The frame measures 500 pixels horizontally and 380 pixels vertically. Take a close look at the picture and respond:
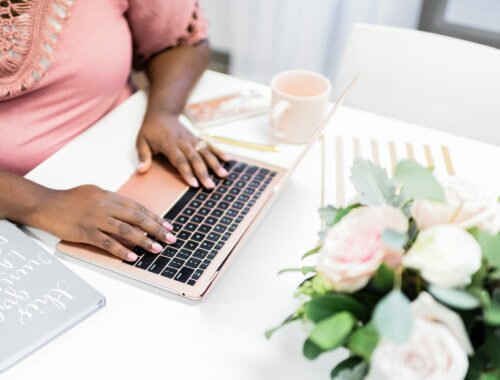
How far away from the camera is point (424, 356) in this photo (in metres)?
0.44

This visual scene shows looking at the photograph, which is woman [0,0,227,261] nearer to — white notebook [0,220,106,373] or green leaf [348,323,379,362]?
white notebook [0,220,106,373]

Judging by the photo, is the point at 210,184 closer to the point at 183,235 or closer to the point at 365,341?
the point at 183,235

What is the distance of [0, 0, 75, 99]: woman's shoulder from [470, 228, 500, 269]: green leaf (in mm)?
754

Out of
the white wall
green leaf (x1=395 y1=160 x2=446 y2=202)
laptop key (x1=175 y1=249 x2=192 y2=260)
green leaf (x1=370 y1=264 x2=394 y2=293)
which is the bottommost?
the white wall

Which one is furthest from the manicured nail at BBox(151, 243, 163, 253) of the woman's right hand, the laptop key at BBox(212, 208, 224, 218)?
the laptop key at BBox(212, 208, 224, 218)

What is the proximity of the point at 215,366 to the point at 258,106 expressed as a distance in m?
0.58

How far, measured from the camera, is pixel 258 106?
1085 mm

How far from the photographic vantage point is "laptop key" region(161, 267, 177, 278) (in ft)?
2.37

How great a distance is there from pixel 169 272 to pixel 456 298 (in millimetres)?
394

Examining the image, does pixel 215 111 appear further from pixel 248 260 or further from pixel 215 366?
pixel 215 366

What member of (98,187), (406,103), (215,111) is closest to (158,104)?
(215,111)

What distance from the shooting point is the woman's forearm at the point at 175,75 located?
3.51ft

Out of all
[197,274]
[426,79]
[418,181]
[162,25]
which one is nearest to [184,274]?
[197,274]

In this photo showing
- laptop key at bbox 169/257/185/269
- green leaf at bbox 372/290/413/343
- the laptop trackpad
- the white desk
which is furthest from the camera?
the laptop trackpad
